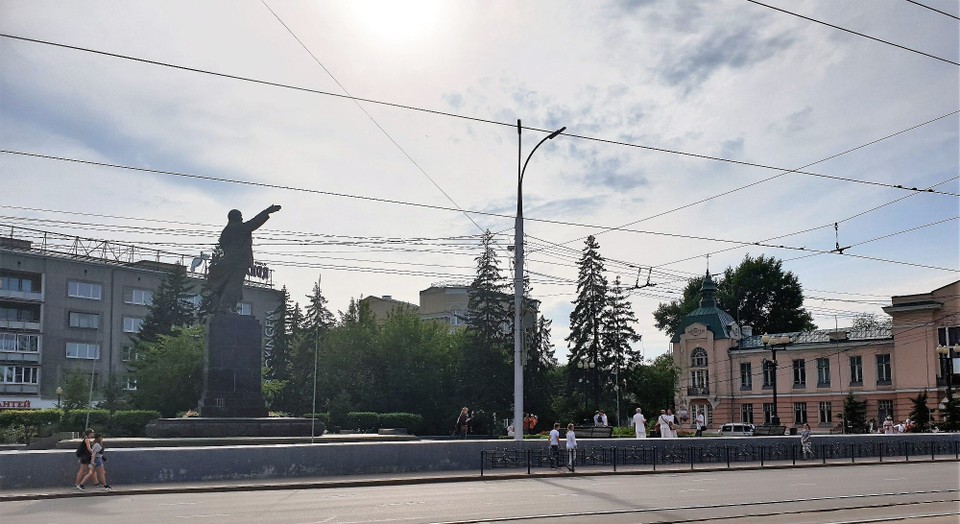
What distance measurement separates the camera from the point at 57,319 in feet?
243

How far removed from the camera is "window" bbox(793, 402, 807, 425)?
73188mm

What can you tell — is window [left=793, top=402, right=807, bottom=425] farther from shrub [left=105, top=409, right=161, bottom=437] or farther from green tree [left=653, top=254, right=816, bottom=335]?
shrub [left=105, top=409, right=161, bottom=437]

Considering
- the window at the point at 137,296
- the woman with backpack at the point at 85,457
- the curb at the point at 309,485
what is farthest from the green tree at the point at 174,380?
the window at the point at 137,296

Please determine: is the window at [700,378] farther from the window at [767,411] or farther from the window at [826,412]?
the window at [826,412]

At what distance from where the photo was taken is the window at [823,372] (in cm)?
7188

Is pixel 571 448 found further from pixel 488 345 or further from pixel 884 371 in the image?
pixel 884 371

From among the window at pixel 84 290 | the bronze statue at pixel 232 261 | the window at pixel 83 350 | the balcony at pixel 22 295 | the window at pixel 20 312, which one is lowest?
the window at pixel 83 350

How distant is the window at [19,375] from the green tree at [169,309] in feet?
25.4

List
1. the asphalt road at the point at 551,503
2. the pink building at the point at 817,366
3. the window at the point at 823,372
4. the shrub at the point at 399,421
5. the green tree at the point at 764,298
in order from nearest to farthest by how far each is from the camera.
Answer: the asphalt road at the point at 551,503
the shrub at the point at 399,421
the pink building at the point at 817,366
the window at the point at 823,372
the green tree at the point at 764,298

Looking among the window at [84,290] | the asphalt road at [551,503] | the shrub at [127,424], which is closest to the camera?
the asphalt road at [551,503]

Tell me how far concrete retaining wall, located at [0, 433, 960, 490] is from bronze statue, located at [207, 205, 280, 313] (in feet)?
25.2

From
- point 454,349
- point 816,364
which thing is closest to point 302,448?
point 454,349

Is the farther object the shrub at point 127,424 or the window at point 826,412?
the window at point 826,412

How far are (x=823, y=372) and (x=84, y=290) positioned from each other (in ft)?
195
